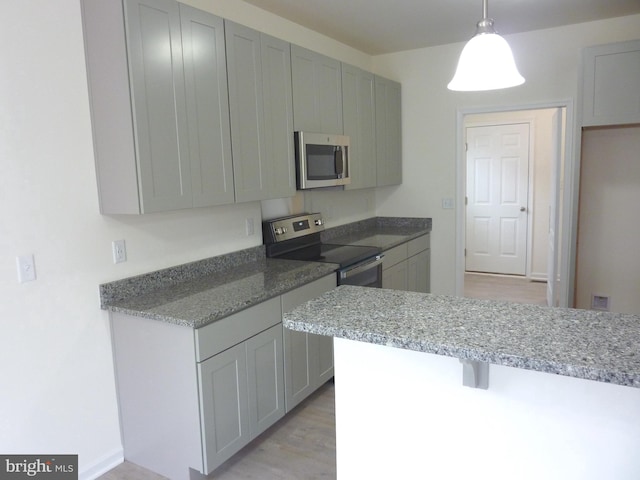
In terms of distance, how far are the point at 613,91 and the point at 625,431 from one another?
2.92m

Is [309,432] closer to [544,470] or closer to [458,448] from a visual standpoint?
[458,448]

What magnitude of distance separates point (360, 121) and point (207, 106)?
1.81m

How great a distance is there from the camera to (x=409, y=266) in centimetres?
430

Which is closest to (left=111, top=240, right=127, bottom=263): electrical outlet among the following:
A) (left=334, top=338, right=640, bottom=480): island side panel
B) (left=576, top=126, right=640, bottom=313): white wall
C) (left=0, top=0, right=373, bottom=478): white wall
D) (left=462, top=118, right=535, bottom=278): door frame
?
(left=0, top=0, right=373, bottom=478): white wall

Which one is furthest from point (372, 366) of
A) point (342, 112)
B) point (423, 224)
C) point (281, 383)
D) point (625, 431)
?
point (423, 224)

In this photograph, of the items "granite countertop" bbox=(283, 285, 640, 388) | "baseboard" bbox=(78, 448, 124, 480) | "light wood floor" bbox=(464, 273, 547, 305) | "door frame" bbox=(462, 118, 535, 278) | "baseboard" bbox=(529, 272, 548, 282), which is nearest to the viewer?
"granite countertop" bbox=(283, 285, 640, 388)

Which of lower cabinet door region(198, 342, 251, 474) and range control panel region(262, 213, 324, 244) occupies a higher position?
range control panel region(262, 213, 324, 244)

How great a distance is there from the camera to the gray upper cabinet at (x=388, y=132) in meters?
4.29

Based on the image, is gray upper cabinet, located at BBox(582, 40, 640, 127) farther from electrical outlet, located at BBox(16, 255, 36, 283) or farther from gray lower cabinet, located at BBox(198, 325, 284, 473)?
electrical outlet, located at BBox(16, 255, 36, 283)

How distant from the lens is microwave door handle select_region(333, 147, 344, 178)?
3.52 meters

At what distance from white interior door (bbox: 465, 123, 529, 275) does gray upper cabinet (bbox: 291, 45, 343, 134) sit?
3.33m

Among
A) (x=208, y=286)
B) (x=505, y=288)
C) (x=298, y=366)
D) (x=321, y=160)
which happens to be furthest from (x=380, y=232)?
(x=208, y=286)

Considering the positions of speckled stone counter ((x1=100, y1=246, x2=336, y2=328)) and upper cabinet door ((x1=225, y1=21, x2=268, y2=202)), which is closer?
speckled stone counter ((x1=100, y1=246, x2=336, y2=328))

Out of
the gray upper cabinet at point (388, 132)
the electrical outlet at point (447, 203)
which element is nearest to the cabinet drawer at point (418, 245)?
the electrical outlet at point (447, 203)
